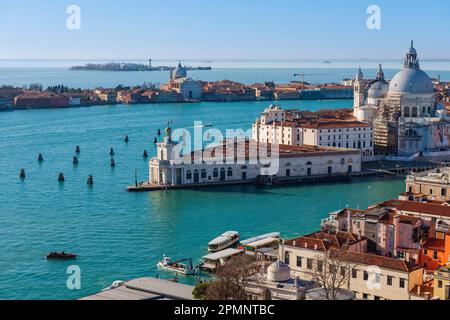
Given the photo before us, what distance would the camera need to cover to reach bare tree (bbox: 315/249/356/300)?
20.0 feet

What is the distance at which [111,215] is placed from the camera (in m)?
11.1

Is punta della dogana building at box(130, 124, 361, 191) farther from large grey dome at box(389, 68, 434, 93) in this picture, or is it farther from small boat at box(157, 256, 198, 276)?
small boat at box(157, 256, 198, 276)

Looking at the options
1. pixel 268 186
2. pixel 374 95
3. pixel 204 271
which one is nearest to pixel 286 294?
pixel 204 271

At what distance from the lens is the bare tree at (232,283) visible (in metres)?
5.13

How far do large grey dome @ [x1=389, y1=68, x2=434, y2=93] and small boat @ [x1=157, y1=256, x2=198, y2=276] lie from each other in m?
12.6

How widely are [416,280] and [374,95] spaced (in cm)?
1535

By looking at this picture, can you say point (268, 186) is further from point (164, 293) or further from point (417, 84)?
point (164, 293)

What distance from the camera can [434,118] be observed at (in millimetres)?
18891

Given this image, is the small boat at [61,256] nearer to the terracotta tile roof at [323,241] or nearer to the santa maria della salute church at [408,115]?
the terracotta tile roof at [323,241]

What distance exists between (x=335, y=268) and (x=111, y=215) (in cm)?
549

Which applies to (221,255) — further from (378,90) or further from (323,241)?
(378,90)

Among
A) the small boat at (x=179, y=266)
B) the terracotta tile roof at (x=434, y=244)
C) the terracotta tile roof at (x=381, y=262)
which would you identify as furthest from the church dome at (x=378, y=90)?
the terracotta tile roof at (x=381, y=262)

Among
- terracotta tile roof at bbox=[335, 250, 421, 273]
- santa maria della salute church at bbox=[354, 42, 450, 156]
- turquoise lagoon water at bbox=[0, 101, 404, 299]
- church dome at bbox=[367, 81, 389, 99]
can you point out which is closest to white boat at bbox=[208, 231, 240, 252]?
turquoise lagoon water at bbox=[0, 101, 404, 299]

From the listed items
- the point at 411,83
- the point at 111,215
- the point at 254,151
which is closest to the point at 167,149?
the point at 254,151
